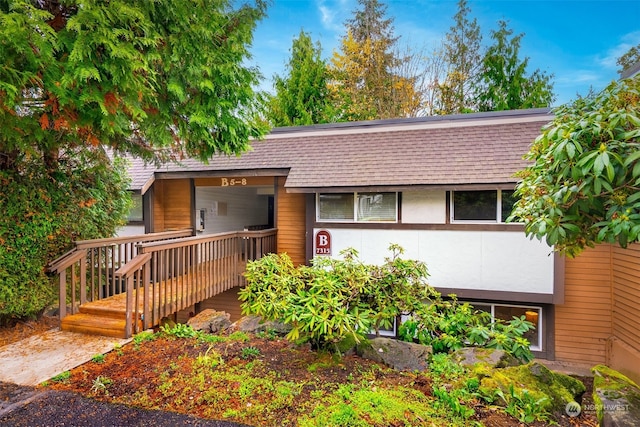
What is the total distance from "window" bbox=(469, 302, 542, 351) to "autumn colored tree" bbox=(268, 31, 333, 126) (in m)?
12.3

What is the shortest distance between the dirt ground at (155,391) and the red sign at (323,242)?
3244 mm

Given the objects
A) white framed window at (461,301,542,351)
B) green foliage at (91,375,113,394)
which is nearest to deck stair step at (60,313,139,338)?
green foliage at (91,375,113,394)

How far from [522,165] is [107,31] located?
21.5ft

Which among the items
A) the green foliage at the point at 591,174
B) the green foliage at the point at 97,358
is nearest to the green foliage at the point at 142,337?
the green foliage at the point at 97,358

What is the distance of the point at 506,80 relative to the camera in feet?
53.2

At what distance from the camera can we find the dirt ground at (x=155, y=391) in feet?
9.07

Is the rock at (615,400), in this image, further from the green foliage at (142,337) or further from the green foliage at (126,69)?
the green foliage at (142,337)

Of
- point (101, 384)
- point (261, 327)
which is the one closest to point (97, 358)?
point (101, 384)

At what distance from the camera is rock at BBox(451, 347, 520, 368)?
3.79m

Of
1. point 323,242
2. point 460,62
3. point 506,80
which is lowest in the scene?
point 323,242

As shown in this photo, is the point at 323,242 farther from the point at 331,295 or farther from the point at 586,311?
the point at 586,311

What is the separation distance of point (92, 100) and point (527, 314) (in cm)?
806

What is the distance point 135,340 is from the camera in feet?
14.6

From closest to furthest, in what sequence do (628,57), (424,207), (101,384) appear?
(101,384) < (424,207) < (628,57)
